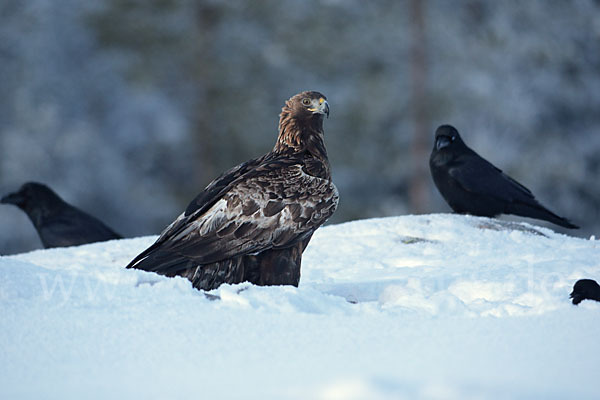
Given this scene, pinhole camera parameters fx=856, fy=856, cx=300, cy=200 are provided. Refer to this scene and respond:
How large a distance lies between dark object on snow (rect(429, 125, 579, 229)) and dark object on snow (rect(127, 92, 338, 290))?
2635 mm

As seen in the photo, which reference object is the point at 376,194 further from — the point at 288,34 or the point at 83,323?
the point at 83,323

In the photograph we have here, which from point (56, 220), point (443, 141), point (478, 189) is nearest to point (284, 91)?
point (56, 220)

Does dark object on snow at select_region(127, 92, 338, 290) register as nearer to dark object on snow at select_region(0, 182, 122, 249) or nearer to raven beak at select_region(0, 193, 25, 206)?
dark object on snow at select_region(0, 182, 122, 249)

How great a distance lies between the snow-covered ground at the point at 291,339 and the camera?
2.79 m

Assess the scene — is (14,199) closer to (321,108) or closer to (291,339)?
(321,108)

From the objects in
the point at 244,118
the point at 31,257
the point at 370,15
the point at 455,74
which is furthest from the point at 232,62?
the point at 31,257

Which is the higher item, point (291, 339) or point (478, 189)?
point (478, 189)

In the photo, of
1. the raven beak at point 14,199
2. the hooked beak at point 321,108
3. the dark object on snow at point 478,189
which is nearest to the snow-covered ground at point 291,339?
the hooked beak at point 321,108

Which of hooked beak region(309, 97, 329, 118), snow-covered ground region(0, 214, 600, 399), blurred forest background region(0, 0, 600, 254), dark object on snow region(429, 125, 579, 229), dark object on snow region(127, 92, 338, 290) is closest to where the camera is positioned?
snow-covered ground region(0, 214, 600, 399)

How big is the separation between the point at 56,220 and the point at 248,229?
13.9 ft

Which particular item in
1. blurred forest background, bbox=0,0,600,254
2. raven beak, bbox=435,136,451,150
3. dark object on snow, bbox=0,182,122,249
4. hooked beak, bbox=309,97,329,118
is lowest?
dark object on snow, bbox=0,182,122,249

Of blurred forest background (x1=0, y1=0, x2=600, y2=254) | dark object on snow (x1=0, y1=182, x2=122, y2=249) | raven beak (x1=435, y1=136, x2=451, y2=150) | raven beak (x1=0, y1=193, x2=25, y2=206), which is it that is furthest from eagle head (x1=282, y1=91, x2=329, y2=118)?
blurred forest background (x1=0, y1=0, x2=600, y2=254)

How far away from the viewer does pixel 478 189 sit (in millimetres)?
7637

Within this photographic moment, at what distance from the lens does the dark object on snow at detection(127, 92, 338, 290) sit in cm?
498
